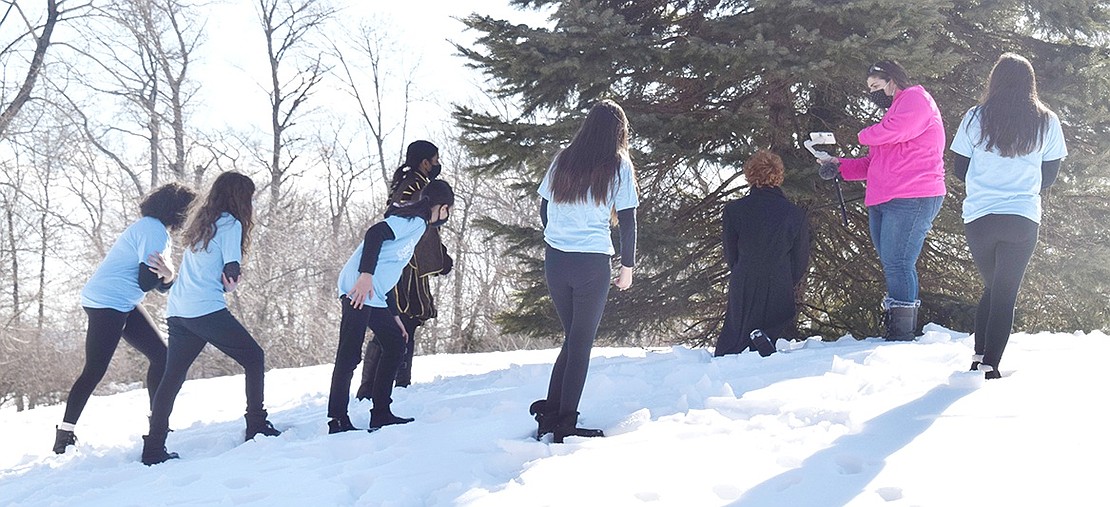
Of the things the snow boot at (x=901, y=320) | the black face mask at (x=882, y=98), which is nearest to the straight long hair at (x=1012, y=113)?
the black face mask at (x=882, y=98)

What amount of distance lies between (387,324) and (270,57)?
1033 inches

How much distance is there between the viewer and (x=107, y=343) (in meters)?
5.88

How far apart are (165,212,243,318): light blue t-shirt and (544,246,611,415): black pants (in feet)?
6.62

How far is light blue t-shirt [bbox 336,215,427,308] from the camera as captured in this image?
539 cm

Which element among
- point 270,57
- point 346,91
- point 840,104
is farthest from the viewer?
point 346,91

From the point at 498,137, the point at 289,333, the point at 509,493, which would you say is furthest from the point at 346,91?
the point at 509,493

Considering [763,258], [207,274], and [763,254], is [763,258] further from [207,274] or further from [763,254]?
[207,274]

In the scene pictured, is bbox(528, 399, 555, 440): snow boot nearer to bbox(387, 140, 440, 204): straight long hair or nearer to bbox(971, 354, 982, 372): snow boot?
bbox(387, 140, 440, 204): straight long hair

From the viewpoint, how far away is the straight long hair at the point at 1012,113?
16.1ft

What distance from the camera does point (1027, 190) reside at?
16.1 ft

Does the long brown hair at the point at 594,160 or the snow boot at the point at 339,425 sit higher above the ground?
the long brown hair at the point at 594,160

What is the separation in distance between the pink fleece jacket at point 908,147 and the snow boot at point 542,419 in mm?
2981

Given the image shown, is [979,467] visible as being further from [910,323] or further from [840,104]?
[840,104]

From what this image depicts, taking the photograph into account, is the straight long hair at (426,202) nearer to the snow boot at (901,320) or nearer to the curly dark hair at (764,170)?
the curly dark hair at (764,170)
